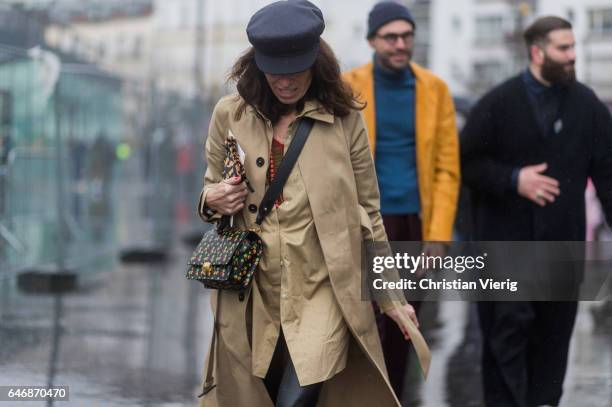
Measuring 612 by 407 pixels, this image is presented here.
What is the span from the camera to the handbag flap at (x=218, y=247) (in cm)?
427

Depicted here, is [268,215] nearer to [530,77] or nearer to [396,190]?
[396,190]

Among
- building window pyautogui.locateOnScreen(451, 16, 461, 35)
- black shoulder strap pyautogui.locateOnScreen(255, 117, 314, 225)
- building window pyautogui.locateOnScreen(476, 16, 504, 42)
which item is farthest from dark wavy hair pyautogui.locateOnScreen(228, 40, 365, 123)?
building window pyautogui.locateOnScreen(476, 16, 504, 42)

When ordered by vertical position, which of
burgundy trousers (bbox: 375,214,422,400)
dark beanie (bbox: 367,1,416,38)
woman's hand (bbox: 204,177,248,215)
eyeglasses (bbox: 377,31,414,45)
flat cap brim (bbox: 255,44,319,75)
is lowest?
burgundy trousers (bbox: 375,214,422,400)

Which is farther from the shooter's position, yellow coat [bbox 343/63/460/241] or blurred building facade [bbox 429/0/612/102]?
blurred building facade [bbox 429/0/612/102]

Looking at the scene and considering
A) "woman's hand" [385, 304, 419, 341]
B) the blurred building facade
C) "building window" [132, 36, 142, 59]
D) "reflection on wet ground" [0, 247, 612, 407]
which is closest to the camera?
"woman's hand" [385, 304, 419, 341]

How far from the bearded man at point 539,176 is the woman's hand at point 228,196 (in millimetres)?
2049

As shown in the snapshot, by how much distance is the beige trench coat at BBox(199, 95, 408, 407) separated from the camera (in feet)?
14.3

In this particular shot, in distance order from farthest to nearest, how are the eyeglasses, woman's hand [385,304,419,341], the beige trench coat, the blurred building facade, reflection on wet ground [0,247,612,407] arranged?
the blurred building facade → reflection on wet ground [0,247,612,407] → the eyeglasses → woman's hand [385,304,419,341] → the beige trench coat

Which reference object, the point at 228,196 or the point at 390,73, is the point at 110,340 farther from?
the point at 228,196

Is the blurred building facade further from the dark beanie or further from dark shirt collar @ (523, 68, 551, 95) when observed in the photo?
the dark beanie

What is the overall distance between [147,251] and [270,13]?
10.9 meters

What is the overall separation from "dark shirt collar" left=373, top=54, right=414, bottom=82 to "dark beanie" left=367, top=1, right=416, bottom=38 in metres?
0.15

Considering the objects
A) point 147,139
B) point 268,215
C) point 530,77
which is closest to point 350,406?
point 268,215

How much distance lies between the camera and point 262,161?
4402 mm
